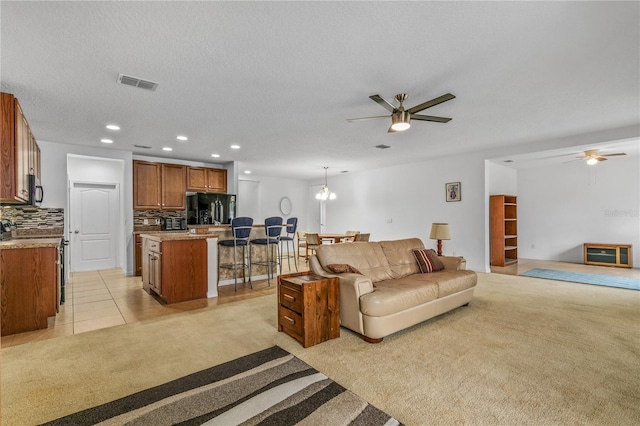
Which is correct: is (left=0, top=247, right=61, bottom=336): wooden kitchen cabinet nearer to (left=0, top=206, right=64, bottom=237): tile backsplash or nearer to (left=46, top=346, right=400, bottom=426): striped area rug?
(left=46, top=346, right=400, bottom=426): striped area rug

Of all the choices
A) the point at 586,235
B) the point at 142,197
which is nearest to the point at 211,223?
the point at 142,197

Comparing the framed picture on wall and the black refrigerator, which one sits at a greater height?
the framed picture on wall

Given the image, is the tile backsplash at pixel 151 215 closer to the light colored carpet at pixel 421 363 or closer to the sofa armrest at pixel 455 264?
the light colored carpet at pixel 421 363

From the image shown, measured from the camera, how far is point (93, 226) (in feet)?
22.4

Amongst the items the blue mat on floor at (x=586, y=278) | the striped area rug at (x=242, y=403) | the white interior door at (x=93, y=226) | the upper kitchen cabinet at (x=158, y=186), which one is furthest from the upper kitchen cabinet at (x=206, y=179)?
the blue mat on floor at (x=586, y=278)

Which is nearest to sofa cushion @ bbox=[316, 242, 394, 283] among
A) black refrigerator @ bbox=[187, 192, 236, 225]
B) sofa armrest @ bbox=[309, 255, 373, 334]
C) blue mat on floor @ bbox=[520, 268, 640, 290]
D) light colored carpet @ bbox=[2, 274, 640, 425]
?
sofa armrest @ bbox=[309, 255, 373, 334]

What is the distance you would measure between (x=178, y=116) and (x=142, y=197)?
3256 mm

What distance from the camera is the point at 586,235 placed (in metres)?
7.65

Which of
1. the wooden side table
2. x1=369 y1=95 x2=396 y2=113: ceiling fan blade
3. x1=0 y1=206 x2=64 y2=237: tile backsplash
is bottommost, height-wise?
the wooden side table

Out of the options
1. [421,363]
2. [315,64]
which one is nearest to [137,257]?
[315,64]

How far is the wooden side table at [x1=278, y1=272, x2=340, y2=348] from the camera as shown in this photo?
2756mm

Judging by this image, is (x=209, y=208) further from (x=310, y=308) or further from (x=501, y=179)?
(x=501, y=179)

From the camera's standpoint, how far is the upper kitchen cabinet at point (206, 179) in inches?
289

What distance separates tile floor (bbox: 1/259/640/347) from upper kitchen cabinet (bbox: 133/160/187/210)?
1.64 m
